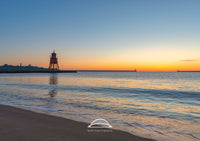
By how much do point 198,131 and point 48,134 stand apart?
562cm

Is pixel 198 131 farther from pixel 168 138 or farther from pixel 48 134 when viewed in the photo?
pixel 48 134

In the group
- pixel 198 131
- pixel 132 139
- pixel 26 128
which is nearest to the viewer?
pixel 132 139

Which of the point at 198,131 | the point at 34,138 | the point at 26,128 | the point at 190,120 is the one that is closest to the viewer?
the point at 34,138

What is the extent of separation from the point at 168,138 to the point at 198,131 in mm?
1842

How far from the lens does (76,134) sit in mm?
4785

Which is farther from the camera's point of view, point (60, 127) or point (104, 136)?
point (60, 127)

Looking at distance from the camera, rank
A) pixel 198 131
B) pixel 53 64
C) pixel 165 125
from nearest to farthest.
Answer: pixel 198 131 → pixel 165 125 → pixel 53 64

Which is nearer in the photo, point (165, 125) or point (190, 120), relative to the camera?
point (165, 125)

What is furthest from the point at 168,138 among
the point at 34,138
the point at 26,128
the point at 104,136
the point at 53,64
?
the point at 53,64

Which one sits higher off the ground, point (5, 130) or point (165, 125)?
point (5, 130)

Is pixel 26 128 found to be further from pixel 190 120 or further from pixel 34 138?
pixel 190 120

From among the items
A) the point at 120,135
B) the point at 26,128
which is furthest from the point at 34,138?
the point at 120,135

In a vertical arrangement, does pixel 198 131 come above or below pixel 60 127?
below

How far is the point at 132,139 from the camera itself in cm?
462
